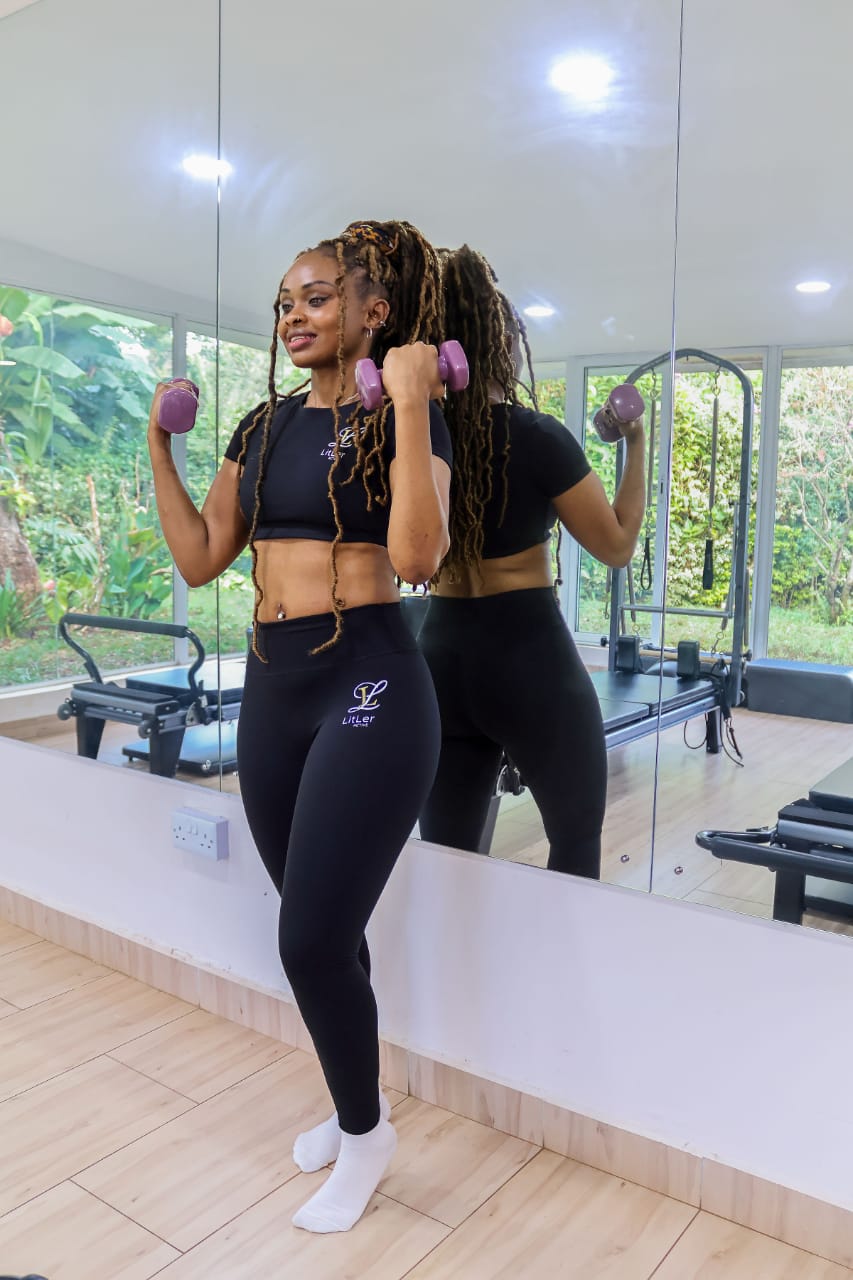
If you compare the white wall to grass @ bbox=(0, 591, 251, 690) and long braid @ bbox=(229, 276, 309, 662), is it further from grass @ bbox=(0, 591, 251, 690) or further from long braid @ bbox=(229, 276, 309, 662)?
long braid @ bbox=(229, 276, 309, 662)

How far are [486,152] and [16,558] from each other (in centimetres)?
159

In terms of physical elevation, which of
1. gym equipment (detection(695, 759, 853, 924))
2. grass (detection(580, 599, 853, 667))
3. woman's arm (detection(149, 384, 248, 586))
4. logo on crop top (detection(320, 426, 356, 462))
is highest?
logo on crop top (detection(320, 426, 356, 462))

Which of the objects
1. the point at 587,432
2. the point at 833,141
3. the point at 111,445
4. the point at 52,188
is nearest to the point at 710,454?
the point at 587,432

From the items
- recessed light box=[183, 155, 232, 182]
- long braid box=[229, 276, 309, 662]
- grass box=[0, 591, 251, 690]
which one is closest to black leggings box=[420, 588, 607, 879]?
long braid box=[229, 276, 309, 662]

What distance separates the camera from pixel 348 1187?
5.26ft

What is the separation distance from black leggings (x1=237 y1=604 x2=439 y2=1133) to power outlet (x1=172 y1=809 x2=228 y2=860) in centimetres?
59

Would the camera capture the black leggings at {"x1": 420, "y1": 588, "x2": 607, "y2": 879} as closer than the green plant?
Yes

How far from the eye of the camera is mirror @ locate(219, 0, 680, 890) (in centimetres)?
155

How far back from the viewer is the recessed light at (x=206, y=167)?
2.06 m

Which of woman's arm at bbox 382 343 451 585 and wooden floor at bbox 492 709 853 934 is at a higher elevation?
woman's arm at bbox 382 343 451 585

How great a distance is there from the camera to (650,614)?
1634mm

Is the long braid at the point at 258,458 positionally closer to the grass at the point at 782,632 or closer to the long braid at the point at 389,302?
the long braid at the point at 389,302

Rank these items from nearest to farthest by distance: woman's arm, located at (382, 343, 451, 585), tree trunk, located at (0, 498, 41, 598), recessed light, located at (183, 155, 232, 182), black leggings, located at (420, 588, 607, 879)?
1. woman's arm, located at (382, 343, 451, 585)
2. black leggings, located at (420, 588, 607, 879)
3. recessed light, located at (183, 155, 232, 182)
4. tree trunk, located at (0, 498, 41, 598)

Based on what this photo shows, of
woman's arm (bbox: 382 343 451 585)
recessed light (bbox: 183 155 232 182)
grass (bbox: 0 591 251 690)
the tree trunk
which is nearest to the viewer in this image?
woman's arm (bbox: 382 343 451 585)
